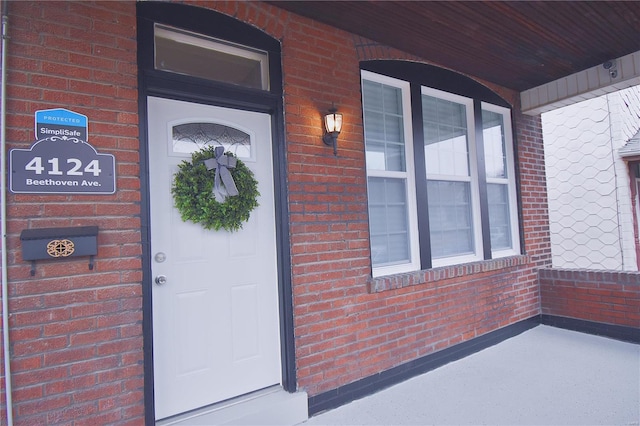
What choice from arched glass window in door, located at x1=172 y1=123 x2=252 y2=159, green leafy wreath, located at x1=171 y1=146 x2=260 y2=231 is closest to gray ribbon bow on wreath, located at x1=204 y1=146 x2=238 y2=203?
green leafy wreath, located at x1=171 y1=146 x2=260 y2=231

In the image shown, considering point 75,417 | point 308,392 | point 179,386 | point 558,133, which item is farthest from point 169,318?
point 558,133

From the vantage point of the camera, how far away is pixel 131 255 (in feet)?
6.72

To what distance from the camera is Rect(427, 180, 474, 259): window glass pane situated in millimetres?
3758

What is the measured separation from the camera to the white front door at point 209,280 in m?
2.28

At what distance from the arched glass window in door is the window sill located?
4.94 feet

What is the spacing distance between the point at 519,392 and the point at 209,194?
9.32ft

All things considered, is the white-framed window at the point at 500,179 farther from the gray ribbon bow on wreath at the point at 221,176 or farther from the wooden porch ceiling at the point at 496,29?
the gray ribbon bow on wreath at the point at 221,176

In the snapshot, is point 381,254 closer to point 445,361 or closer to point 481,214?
point 445,361

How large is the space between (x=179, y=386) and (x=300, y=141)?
186 centimetres

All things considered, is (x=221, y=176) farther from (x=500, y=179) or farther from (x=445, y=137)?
(x=500, y=179)

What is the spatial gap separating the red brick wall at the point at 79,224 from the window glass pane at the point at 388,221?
77.4 inches

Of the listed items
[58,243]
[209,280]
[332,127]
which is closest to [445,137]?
[332,127]

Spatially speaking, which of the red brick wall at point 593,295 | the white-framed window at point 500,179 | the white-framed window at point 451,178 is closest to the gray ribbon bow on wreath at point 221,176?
the white-framed window at point 451,178

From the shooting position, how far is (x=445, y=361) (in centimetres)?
352
